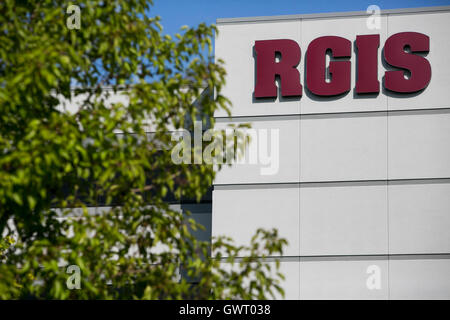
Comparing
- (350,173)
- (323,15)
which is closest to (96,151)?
(350,173)

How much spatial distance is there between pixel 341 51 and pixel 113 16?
35.1ft

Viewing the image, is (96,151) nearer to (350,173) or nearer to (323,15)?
(350,173)

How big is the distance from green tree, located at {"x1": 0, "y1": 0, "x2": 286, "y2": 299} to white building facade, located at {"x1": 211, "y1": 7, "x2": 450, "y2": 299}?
28.3 ft

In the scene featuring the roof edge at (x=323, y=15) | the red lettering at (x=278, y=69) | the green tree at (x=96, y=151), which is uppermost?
the roof edge at (x=323, y=15)

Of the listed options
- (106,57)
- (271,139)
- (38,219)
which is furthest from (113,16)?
(271,139)

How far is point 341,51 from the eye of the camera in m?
19.3

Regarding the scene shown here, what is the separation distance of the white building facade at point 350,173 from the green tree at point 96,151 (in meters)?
8.62

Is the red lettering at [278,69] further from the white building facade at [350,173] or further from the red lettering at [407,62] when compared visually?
the red lettering at [407,62]

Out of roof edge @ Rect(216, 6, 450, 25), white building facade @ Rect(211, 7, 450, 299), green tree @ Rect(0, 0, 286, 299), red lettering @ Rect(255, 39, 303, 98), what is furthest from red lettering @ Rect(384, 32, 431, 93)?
green tree @ Rect(0, 0, 286, 299)

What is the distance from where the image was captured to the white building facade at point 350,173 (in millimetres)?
18438

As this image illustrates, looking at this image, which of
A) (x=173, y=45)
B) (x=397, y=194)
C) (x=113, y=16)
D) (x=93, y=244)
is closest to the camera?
(x=93, y=244)

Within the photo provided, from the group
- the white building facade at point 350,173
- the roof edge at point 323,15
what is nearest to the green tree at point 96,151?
the white building facade at point 350,173

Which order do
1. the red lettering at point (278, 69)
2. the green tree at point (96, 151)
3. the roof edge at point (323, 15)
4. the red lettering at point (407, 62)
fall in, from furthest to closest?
the red lettering at point (278, 69)
the roof edge at point (323, 15)
the red lettering at point (407, 62)
the green tree at point (96, 151)
